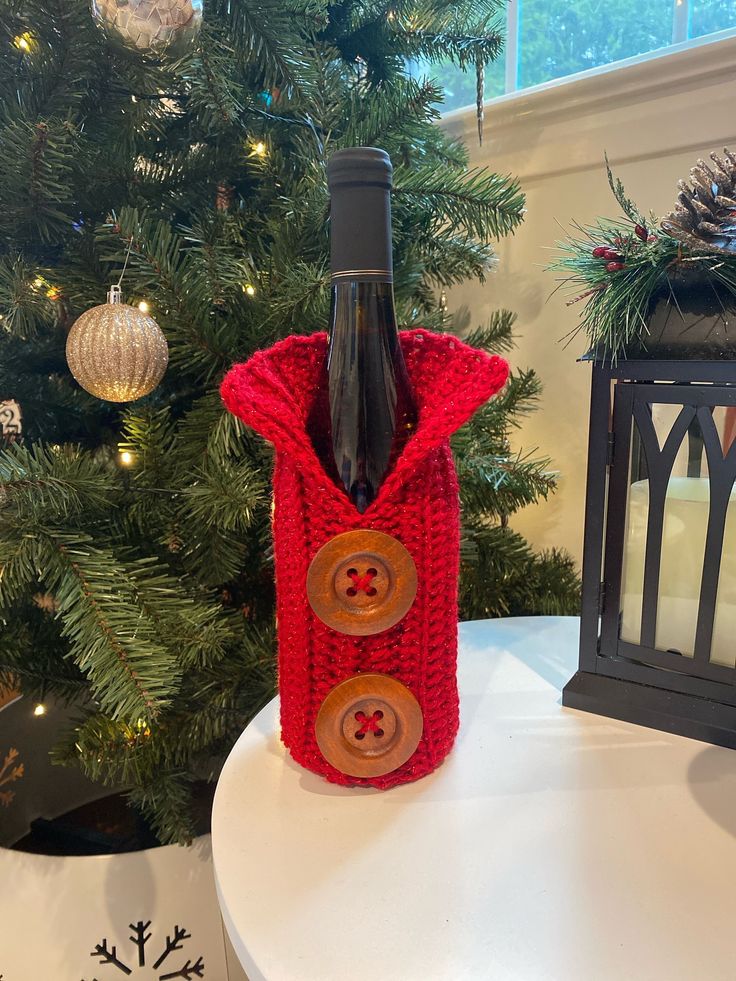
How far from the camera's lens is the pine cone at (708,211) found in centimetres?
37

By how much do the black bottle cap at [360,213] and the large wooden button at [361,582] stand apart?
0.14 m

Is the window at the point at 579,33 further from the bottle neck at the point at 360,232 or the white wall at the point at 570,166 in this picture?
the bottle neck at the point at 360,232

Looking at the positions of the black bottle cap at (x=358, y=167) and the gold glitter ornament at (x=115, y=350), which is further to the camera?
the gold glitter ornament at (x=115, y=350)

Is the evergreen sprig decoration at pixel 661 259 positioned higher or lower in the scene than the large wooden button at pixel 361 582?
higher

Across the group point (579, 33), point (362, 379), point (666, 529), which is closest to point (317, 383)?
point (362, 379)

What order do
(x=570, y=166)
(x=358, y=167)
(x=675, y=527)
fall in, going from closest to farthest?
(x=358, y=167), (x=675, y=527), (x=570, y=166)

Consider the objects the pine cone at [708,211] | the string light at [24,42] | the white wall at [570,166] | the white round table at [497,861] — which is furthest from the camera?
the white wall at [570,166]

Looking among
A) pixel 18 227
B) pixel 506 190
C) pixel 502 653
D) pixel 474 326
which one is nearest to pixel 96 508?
pixel 18 227

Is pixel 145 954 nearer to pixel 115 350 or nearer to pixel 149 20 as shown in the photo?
pixel 115 350

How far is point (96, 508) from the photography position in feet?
1.70

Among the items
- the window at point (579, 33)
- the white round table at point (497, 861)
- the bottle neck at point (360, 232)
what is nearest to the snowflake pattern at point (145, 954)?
the white round table at point (497, 861)

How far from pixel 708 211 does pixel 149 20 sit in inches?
15.0

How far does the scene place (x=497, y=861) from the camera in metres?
0.32

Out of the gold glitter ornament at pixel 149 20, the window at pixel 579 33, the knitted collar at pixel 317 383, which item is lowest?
the knitted collar at pixel 317 383
